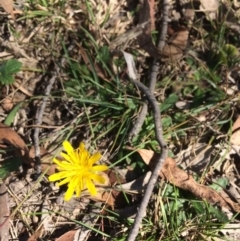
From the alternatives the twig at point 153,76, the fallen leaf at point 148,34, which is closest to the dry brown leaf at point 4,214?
the twig at point 153,76

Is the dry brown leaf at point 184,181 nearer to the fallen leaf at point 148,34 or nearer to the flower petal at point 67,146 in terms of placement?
the flower petal at point 67,146

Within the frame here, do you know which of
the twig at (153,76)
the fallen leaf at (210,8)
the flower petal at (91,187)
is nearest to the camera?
the flower petal at (91,187)

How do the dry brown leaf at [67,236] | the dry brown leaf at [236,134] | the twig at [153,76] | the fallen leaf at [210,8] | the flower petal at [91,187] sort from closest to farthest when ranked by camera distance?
the flower petal at [91,187] < the dry brown leaf at [67,236] < the twig at [153,76] < the dry brown leaf at [236,134] < the fallen leaf at [210,8]

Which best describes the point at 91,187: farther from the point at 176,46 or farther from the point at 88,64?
the point at 176,46

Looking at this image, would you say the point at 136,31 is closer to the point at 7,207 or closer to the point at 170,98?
the point at 170,98

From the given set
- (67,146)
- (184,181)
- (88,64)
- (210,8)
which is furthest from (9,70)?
(210,8)

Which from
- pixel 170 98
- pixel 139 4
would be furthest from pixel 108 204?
pixel 139 4
